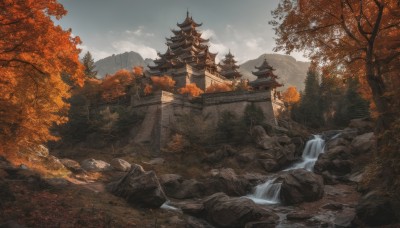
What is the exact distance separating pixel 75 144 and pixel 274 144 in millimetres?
26108

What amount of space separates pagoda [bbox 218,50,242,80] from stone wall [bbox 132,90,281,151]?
1748 cm

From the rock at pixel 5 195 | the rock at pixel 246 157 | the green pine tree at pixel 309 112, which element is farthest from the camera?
the green pine tree at pixel 309 112

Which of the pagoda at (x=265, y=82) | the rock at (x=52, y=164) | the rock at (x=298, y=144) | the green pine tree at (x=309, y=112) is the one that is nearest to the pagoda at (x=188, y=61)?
the pagoda at (x=265, y=82)

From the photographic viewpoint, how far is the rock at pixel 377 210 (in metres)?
11.5

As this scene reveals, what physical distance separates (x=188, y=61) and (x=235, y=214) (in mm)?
39527

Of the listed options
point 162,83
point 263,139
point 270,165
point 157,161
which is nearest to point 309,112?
point 263,139

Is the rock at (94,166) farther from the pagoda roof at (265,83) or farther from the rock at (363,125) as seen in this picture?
the pagoda roof at (265,83)

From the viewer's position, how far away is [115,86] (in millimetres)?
42469

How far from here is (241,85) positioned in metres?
44.6

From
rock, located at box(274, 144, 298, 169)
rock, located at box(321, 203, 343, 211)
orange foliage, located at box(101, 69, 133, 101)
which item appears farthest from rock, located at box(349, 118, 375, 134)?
orange foliage, located at box(101, 69, 133, 101)

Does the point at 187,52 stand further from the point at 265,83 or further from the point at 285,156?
the point at 285,156

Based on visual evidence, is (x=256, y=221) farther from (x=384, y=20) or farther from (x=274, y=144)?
(x=274, y=144)

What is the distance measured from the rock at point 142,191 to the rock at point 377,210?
31.6ft

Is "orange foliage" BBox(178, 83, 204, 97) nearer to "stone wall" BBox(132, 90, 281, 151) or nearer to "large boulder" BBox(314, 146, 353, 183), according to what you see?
"stone wall" BBox(132, 90, 281, 151)
